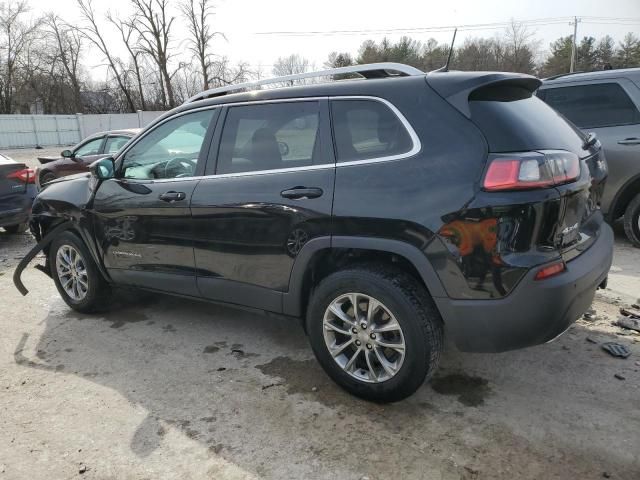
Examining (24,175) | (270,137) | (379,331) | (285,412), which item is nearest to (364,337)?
(379,331)

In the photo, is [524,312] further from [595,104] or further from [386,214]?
[595,104]

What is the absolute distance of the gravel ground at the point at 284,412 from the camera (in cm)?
248

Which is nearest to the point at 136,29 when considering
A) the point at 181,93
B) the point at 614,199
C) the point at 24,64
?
the point at 181,93

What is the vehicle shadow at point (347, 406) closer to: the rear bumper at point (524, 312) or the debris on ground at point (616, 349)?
the debris on ground at point (616, 349)

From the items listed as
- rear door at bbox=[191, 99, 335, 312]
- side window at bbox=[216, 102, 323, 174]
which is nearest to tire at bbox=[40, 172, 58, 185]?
rear door at bbox=[191, 99, 335, 312]

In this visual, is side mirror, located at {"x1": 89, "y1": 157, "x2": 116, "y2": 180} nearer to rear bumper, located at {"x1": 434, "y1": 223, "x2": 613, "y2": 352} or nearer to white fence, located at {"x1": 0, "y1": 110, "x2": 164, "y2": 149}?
rear bumper, located at {"x1": 434, "y1": 223, "x2": 613, "y2": 352}

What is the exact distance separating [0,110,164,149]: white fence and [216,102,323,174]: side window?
3510 cm

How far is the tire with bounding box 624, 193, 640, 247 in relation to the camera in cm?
576

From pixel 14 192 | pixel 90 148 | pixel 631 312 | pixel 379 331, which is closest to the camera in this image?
pixel 379 331

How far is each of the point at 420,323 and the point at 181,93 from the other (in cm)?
5087

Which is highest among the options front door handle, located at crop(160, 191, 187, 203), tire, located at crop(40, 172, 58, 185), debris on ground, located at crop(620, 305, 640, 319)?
front door handle, located at crop(160, 191, 187, 203)

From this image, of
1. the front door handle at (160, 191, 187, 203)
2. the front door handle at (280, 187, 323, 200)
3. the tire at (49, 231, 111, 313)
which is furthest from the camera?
the tire at (49, 231, 111, 313)

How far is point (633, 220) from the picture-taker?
5809 mm

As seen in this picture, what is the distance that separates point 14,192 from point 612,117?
7.94 metres
